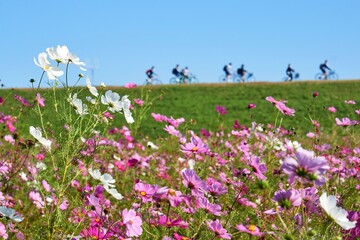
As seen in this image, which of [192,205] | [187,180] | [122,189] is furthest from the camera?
[122,189]

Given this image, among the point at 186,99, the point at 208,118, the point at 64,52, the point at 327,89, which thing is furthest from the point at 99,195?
the point at 327,89

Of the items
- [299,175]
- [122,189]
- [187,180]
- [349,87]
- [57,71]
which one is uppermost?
[349,87]

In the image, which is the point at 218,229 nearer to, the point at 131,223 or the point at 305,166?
the point at 131,223

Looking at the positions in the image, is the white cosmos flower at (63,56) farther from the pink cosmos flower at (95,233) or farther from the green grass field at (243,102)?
the green grass field at (243,102)

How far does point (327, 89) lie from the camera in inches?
757

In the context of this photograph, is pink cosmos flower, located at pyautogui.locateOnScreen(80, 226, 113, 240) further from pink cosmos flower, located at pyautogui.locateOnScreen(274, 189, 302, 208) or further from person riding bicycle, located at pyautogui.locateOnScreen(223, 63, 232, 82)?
person riding bicycle, located at pyautogui.locateOnScreen(223, 63, 232, 82)

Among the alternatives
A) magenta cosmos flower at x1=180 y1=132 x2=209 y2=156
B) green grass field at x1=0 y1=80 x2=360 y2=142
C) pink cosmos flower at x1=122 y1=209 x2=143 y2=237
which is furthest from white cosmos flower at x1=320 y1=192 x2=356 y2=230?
green grass field at x1=0 y1=80 x2=360 y2=142

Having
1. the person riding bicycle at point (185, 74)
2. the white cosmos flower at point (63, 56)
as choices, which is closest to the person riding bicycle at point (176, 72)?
the person riding bicycle at point (185, 74)

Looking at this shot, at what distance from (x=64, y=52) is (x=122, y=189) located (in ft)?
6.87

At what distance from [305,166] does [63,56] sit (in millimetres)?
1257

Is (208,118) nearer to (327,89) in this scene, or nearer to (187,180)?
(327,89)

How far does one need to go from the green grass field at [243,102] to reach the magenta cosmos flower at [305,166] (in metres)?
9.82

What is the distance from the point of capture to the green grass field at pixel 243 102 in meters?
12.5

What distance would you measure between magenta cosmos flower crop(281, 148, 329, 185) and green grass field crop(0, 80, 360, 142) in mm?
9821
